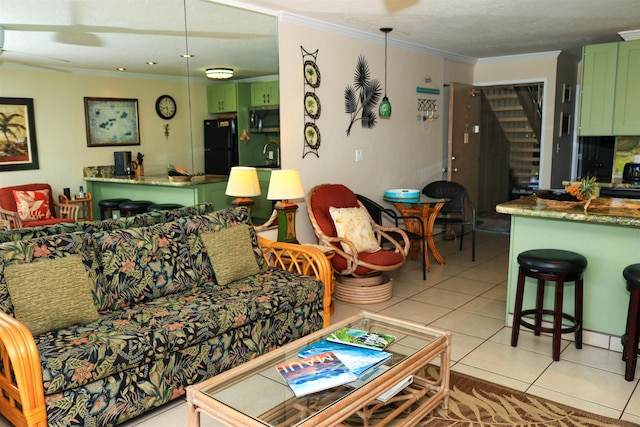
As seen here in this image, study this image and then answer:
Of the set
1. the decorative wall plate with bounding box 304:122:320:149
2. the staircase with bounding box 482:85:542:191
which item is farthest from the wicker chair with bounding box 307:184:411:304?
the staircase with bounding box 482:85:542:191

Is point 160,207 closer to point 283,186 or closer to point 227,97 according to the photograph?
point 283,186

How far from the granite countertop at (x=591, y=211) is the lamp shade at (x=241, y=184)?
73.6 inches

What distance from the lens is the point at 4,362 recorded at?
2373mm

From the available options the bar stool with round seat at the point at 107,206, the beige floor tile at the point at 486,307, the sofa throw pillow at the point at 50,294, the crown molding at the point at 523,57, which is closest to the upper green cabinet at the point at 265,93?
the bar stool with round seat at the point at 107,206

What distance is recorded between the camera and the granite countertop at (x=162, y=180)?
356 cm

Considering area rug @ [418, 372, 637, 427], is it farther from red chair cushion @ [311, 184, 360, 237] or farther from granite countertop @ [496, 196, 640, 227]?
red chair cushion @ [311, 184, 360, 237]

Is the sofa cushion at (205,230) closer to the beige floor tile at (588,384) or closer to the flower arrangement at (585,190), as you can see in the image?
the beige floor tile at (588,384)

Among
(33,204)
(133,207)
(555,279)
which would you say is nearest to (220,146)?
(133,207)

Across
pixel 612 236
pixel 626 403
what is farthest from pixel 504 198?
pixel 626 403

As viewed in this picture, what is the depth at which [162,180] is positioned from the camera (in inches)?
153

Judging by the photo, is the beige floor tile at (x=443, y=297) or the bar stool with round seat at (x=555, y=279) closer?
the bar stool with round seat at (x=555, y=279)

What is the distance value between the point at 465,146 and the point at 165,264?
5029 millimetres

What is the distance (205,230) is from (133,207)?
2.05 feet

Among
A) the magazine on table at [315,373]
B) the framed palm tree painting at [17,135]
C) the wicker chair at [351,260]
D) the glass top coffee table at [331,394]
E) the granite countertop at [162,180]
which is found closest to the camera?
the glass top coffee table at [331,394]
